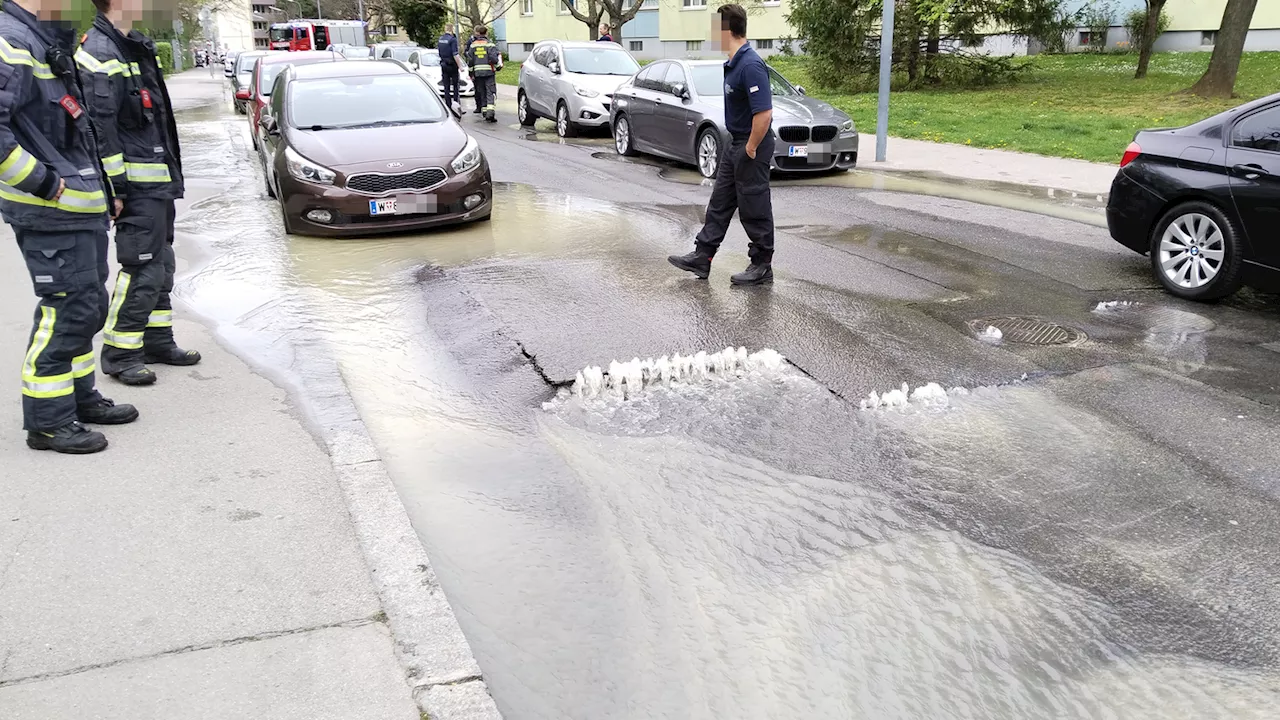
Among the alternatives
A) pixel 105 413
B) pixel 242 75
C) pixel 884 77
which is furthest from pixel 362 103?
pixel 242 75

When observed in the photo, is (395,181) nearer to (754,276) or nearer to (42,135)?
(754,276)

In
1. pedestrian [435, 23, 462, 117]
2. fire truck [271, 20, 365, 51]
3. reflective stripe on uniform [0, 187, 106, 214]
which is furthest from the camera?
fire truck [271, 20, 365, 51]

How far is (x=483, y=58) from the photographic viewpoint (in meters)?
22.8

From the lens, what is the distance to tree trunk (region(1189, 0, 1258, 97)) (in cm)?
1909

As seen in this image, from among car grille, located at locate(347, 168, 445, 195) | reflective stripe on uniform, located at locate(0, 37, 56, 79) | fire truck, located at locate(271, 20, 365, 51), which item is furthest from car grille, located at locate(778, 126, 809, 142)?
fire truck, located at locate(271, 20, 365, 51)

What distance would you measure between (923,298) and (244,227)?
6827 mm

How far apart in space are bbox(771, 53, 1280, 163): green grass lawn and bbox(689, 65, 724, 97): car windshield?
4.80 metres

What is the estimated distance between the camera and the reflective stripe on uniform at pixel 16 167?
4.01 m

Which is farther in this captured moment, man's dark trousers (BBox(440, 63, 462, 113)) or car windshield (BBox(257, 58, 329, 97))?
man's dark trousers (BBox(440, 63, 462, 113))

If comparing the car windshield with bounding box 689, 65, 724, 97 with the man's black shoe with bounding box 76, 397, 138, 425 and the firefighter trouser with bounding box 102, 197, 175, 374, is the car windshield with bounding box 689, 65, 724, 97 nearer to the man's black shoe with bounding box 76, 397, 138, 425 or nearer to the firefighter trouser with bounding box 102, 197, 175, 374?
the firefighter trouser with bounding box 102, 197, 175, 374

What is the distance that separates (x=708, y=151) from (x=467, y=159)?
15.5ft

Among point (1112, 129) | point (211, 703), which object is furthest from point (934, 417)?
point (1112, 129)

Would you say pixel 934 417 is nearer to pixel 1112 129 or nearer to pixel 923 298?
pixel 923 298

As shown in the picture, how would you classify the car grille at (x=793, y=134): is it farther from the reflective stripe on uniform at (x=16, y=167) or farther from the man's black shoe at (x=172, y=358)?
the reflective stripe on uniform at (x=16, y=167)
